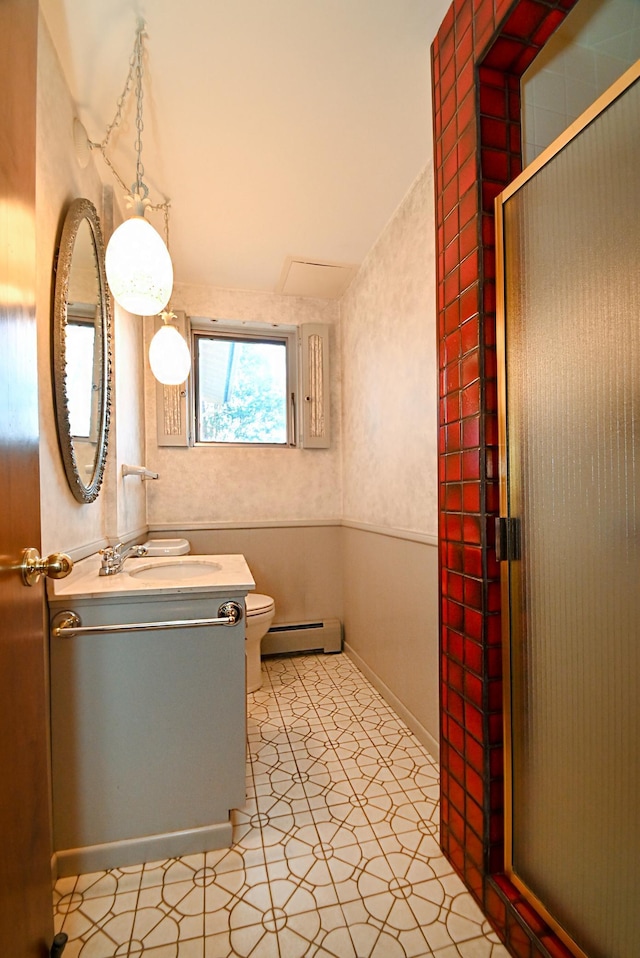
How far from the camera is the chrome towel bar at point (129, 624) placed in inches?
49.3

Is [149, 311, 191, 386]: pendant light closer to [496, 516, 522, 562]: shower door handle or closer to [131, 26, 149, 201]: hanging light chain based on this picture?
[131, 26, 149, 201]: hanging light chain

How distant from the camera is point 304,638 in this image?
115 inches

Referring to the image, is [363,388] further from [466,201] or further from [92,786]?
[92,786]

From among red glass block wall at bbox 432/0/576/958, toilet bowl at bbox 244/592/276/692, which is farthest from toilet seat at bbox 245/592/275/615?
red glass block wall at bbox 432/0/576/958

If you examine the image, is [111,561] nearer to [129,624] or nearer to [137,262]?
[129,624]

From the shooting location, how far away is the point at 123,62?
4.66ft

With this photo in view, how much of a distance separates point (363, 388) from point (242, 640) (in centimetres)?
174

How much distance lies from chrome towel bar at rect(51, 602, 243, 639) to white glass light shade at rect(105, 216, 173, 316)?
991mm

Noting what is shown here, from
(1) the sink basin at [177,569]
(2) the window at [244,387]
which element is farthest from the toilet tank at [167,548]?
(2) the window at [244,387]

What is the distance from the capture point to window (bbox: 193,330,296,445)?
2977mm

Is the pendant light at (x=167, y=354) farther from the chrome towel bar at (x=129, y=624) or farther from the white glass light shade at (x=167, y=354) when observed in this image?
the chrome towel bar at (x=129, y=624)

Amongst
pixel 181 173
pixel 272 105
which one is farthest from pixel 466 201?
pixel 181 173

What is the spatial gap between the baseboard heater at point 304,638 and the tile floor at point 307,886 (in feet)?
3.59

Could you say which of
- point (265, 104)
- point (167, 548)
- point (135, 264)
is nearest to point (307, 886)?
point (167, 548)
